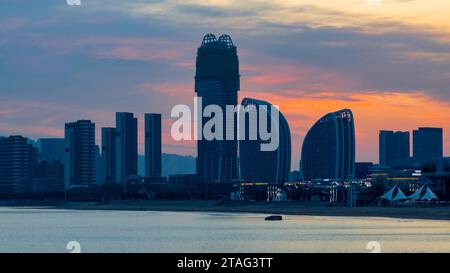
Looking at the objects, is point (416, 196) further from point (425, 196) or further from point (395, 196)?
point (395, 196)

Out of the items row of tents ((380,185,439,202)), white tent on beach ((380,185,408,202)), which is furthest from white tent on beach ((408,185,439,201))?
white tent on beach ((380,185,408,202))

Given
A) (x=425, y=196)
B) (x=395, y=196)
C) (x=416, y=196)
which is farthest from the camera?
(x=395, y=196)

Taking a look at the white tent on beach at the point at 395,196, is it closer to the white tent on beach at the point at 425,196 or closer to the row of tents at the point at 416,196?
the row of tents at the point at 416,196

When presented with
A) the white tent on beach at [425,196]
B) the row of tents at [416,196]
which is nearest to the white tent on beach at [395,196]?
the row of tents at [416,196]

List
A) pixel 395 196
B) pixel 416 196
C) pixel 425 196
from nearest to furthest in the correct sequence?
1. pixel 425 196
2. pixel 416 196
3. pixel 395 196

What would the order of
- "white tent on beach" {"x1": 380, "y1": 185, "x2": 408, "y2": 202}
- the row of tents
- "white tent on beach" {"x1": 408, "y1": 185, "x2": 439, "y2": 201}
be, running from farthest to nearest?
"white tent on beach" {"x1": 380, "y1": 185, "x2": 408, "y2": 202}
the row of tents
"white tent on beach" {"x1": 408, "y1": 185, "x2": 439, "y2": 201}

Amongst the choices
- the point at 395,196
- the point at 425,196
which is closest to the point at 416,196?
the point at 425,196

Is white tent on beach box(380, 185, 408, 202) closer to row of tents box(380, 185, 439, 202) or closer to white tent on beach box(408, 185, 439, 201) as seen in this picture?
row of tents box(380, 185, 439, 202)

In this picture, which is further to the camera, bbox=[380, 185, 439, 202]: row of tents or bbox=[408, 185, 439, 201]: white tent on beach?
bbox=[380, 185, 439, 202]: row of tents
